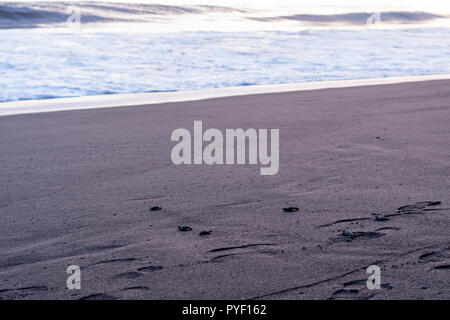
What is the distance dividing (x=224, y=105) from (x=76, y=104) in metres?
2.18

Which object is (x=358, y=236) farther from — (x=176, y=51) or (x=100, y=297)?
(x=176, y=51)

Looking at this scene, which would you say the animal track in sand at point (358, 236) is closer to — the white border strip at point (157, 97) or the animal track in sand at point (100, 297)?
the animal track in sand at point (100, 297)

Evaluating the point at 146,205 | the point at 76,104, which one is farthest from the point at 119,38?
the point at 146,205

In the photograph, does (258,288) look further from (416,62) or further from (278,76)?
(416,62)

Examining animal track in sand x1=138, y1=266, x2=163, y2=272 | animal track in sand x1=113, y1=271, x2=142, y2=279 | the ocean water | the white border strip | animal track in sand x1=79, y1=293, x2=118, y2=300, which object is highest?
the ocean water

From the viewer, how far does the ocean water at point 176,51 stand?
11570mm

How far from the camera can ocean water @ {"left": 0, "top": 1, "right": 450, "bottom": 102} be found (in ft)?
38.0

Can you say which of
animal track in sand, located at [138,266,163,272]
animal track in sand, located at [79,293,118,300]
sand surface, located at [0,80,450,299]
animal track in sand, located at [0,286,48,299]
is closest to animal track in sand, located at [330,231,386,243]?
sand surface, located at [0,80,450,299]

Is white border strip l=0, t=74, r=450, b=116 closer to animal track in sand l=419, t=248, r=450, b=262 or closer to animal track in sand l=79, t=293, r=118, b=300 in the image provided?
animal track in sand l=79, t=293, r=118, b=300

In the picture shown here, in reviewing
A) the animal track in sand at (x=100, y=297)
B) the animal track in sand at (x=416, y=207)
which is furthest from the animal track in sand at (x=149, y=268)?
the animal track in sand at (x=416, y=207)

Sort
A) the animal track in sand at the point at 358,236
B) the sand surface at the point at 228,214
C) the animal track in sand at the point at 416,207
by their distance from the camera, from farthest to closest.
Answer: the animal track in sand at the point at 416,207 < the animal track in sand at the point at 358,236 < the sand surface at the point at 228,214

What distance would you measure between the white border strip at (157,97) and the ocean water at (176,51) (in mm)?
588

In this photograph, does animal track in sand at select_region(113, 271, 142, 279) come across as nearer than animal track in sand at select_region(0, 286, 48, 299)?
No

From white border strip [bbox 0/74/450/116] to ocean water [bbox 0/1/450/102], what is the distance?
0.59m
